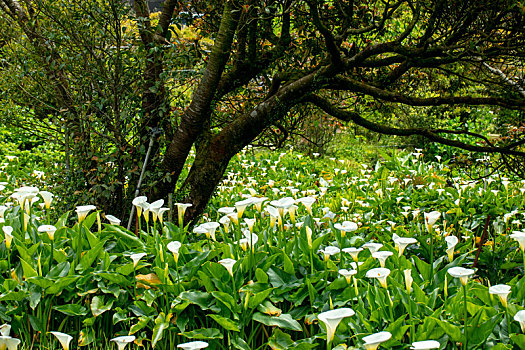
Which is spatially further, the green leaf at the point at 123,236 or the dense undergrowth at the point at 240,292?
the green leaf at the point at 123,236

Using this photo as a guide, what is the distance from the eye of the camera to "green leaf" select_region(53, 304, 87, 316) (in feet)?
7.68

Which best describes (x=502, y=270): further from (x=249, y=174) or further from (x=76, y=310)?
(x=249, y=174)

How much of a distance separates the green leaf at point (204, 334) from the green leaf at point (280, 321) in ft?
0.63

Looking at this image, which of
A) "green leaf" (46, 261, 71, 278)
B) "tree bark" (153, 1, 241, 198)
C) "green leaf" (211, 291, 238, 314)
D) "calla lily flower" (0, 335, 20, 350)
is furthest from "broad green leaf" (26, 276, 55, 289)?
"tree bark" (153, 1, 241, 198)

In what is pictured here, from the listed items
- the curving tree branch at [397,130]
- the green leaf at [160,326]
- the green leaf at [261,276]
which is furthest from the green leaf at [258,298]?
the curving tree branch at [397,130]

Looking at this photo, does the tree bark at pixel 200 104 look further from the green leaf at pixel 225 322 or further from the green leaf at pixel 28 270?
the green leaf at pixel 225 322

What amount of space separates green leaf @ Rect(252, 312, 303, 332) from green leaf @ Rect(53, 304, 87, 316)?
2.98ft

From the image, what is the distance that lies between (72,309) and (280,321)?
1086mm

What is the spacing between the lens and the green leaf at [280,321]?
7.19ft

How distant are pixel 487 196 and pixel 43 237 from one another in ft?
13.2

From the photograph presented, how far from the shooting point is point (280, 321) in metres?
2.22

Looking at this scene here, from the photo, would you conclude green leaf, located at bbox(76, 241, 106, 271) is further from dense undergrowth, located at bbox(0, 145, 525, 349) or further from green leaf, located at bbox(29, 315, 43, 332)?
green leaf, located at bbox(29, 315, 43, 332)

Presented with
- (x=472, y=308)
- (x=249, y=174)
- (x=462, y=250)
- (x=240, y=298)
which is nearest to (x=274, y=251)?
(x=240, y=298)

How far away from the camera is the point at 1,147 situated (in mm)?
8688
